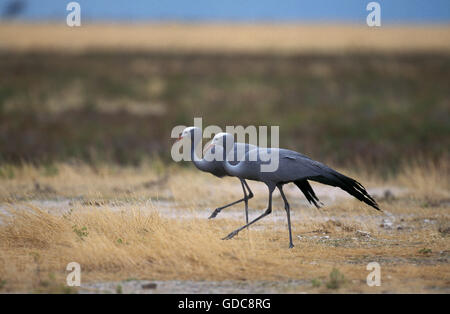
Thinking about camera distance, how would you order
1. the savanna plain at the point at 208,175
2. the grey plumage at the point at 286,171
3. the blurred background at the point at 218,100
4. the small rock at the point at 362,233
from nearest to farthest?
the savanna plain at the point at 208,175 < the grey plumage at the point at 286,171 < the small rock at the point at 362,233 < the blurred background at the point at 218,100

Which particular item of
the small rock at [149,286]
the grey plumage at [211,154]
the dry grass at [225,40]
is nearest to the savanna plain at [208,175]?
the small rock at [149,286]

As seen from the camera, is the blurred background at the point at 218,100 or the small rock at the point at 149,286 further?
the blurred background at the point at 218,100

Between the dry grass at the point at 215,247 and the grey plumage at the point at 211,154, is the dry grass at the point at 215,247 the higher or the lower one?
the lower one

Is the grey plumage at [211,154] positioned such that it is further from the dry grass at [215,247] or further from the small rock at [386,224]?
the small rock at [386,224]

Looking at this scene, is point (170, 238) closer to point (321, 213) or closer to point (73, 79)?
point (321, 213)

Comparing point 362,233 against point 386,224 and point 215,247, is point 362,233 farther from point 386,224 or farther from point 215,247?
point 215,247

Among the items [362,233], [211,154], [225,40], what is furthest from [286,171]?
[225,40]

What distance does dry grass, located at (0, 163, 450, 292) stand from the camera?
717 centimetres

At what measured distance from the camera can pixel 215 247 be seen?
7.71 m

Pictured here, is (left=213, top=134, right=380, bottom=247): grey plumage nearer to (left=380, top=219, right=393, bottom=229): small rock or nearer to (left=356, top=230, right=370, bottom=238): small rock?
(left=356, top=230, right=370, bottom=238): small rock

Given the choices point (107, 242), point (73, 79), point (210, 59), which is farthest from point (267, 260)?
point (210, 59)

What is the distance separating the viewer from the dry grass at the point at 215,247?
7.17m

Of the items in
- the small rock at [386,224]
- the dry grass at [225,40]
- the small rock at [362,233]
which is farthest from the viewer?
the dry grass at [225,40]
